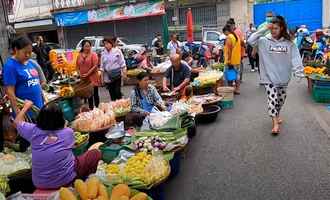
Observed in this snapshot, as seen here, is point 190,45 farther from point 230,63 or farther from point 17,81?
point 17,81

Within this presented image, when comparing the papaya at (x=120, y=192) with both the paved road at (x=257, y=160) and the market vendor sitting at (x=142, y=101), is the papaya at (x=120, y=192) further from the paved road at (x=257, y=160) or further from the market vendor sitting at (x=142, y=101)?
the market vendor sitting at (x=142, y=101)

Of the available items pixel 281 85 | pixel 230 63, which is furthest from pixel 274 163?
pixel 230 63

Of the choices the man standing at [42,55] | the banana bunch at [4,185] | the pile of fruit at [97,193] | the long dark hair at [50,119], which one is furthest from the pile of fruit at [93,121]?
the man standing at [42,55]

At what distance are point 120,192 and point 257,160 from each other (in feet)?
9.26

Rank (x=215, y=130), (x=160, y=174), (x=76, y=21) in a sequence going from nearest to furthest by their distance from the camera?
(x=160, y=174) → (x=215, y=130) → (x=76, y=21)

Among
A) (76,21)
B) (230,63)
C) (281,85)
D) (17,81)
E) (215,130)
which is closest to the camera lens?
(17,81)

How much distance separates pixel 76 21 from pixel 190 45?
1267 centimetres

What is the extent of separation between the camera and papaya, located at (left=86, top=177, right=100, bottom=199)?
3.94 m

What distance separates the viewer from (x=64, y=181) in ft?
14.8

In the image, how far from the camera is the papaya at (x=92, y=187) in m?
3.94

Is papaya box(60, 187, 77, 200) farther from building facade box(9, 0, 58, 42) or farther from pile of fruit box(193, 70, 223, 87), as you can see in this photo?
building facade box(9, 0, 58, 42)

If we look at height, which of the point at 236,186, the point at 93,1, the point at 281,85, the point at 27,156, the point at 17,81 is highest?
the point at 93,1

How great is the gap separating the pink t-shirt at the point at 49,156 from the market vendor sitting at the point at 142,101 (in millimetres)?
2488

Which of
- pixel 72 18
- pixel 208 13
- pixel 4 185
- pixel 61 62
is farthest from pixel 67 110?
pixel 72 18
